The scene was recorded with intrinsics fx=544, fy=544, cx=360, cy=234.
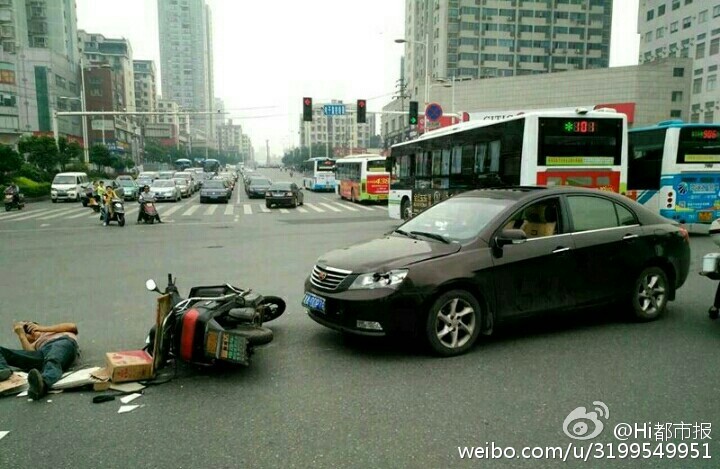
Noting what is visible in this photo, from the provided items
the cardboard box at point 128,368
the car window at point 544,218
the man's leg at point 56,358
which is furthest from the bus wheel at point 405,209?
the cardboard box at point 128,368

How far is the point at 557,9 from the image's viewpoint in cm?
10044

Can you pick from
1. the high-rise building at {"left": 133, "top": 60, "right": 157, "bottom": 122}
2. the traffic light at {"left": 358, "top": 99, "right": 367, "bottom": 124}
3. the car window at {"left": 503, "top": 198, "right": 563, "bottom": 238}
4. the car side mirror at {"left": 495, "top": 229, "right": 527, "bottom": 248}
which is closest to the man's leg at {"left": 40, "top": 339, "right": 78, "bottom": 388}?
the car side mirror at {"left": 495, "top": 229, "right": 527, "bottom": 248}

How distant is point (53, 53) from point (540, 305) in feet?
304

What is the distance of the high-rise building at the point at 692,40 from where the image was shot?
71.4 metres

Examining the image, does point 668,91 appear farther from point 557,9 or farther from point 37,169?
point 37,169

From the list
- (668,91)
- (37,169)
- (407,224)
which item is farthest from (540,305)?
(668,91)

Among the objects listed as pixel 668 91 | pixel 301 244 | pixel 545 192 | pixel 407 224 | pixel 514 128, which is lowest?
pixel 301 244

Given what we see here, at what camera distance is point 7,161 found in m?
32.4

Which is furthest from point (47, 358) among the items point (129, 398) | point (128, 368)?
point (129, 398)

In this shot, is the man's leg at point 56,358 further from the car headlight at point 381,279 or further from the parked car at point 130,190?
the parked car at point 130,190

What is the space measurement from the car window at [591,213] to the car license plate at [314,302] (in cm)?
291

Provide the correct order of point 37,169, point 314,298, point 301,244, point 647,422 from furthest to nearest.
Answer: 1. point 37,169
2. point 301,244
3. point 314,298
4. point 647,422

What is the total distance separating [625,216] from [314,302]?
3822 millimetres

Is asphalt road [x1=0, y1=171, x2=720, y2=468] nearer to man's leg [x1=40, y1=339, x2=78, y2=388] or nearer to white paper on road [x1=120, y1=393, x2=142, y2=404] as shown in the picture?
white paper on road [x1=120, y1=393, x2=142, y2=404]
